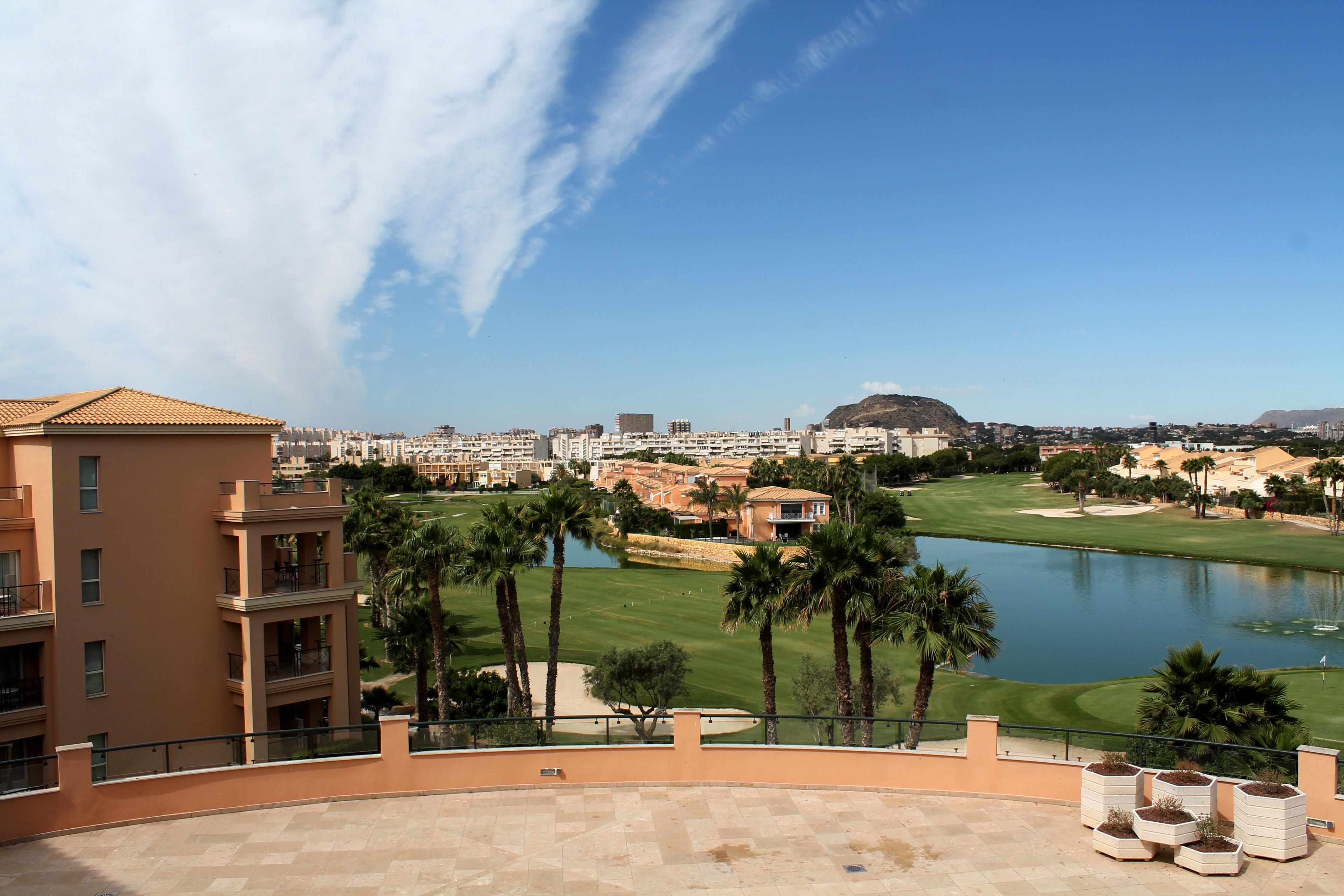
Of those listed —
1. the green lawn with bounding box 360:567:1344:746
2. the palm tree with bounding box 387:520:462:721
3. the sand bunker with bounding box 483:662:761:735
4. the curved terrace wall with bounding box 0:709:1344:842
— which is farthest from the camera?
the green lawn with bounding box 360:567:1344:746

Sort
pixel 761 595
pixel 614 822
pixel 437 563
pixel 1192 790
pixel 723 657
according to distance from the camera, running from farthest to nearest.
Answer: pixel 723 657 < pixel 437 563 < pixel 761 595 < pixel 614 822 < pixel 1192 790

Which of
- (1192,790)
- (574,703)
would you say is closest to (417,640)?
(574,703)

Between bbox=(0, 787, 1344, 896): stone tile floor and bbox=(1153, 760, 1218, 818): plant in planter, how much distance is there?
725 mm

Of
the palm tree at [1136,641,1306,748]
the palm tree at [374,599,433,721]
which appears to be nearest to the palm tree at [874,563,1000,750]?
the palm tree at [1136,641,1306,748]

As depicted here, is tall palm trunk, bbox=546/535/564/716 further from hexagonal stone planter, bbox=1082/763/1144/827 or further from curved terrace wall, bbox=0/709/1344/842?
hexagonal stone planter, bbox=1082/763/1144/827

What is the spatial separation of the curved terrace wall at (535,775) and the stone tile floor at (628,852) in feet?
0.72

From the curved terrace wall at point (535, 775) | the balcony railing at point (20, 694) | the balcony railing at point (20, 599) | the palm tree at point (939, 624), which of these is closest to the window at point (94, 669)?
the balcony railing at point (20, 694)

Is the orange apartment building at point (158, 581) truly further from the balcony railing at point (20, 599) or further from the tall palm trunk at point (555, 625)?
the tall palm trunk at point (555, 625)

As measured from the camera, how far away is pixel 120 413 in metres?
18.6

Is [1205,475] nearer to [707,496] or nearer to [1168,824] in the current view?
[707,496]

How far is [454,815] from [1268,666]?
39118 millimetres

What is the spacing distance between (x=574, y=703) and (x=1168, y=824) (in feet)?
74.5

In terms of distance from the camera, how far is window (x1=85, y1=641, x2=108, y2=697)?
17828 millimetres

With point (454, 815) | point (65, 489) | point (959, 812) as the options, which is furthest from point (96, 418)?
point (959, 812)
